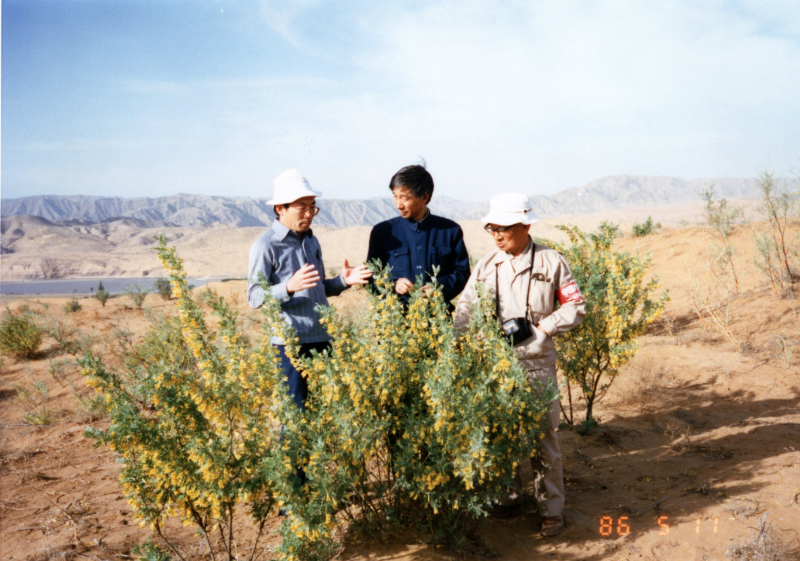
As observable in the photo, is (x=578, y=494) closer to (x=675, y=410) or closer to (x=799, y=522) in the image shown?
(x=799, y=522)

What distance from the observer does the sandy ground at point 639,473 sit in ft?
10.3

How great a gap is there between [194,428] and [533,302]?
2.11 metres

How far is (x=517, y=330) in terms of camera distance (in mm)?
3004

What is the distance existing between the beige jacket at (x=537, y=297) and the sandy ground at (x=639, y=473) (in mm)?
1262

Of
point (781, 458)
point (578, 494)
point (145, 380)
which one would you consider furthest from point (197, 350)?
point (781, 458)

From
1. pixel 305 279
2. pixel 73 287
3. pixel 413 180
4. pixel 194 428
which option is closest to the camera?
pixel 194 428

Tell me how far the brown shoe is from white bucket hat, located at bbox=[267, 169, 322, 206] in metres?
2.63

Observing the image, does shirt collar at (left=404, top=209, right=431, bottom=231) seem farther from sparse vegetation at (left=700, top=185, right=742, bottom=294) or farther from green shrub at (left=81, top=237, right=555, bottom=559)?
sparse vegetation at (left=700, top=185, right=742, bottom=294)

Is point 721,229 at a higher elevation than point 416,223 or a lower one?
higher

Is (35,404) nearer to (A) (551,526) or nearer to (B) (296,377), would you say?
(B) (296,377)

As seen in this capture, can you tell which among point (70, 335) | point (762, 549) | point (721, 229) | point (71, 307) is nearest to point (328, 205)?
point (71, 307)

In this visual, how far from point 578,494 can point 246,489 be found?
265cm

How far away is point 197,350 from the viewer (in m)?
2.52

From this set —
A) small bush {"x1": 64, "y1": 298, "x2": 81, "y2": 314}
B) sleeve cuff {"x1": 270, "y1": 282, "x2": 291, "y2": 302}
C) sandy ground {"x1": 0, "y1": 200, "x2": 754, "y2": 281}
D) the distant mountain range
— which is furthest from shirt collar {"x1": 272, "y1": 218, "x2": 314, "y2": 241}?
the distant mountain range
